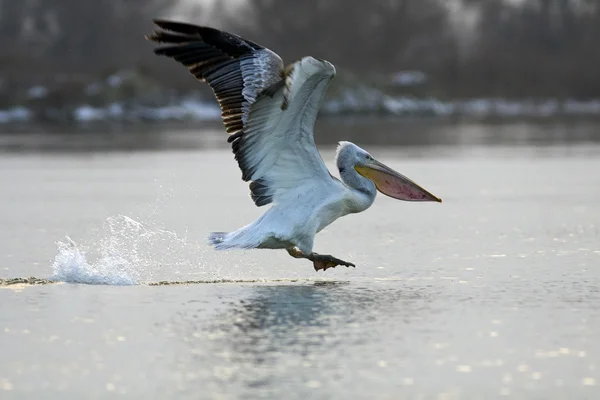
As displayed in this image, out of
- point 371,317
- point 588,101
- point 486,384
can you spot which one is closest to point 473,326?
point 371,317

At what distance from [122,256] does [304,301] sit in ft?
6.98

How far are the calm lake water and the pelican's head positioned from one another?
18.7 inches

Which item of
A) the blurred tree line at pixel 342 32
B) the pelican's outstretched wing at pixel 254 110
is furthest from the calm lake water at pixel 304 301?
the blurred tree line at pixel 342 32

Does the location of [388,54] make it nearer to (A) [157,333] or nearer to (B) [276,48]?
(B) [276,48]

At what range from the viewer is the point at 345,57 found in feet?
187

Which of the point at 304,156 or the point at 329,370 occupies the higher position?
the point at 304,156

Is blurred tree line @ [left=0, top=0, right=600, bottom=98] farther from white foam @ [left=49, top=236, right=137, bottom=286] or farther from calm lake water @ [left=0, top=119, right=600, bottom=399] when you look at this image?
white foam @ [left=49, top=236, right=137, bottom=286]

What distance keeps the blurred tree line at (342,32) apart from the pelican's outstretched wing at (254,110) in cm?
4532

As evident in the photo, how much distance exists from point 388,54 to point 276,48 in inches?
213

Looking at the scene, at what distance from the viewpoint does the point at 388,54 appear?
192ft

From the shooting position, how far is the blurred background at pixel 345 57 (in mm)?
39562

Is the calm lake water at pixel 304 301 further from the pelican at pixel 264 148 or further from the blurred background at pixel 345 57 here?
the blurred background at pixel 345 57

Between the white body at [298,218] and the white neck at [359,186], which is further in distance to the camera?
the white neck at [359,186]

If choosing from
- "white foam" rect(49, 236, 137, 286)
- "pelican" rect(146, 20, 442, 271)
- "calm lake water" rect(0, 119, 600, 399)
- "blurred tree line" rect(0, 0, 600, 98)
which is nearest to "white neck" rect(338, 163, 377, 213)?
"pelican" rect(146, 20, 442, 271)
